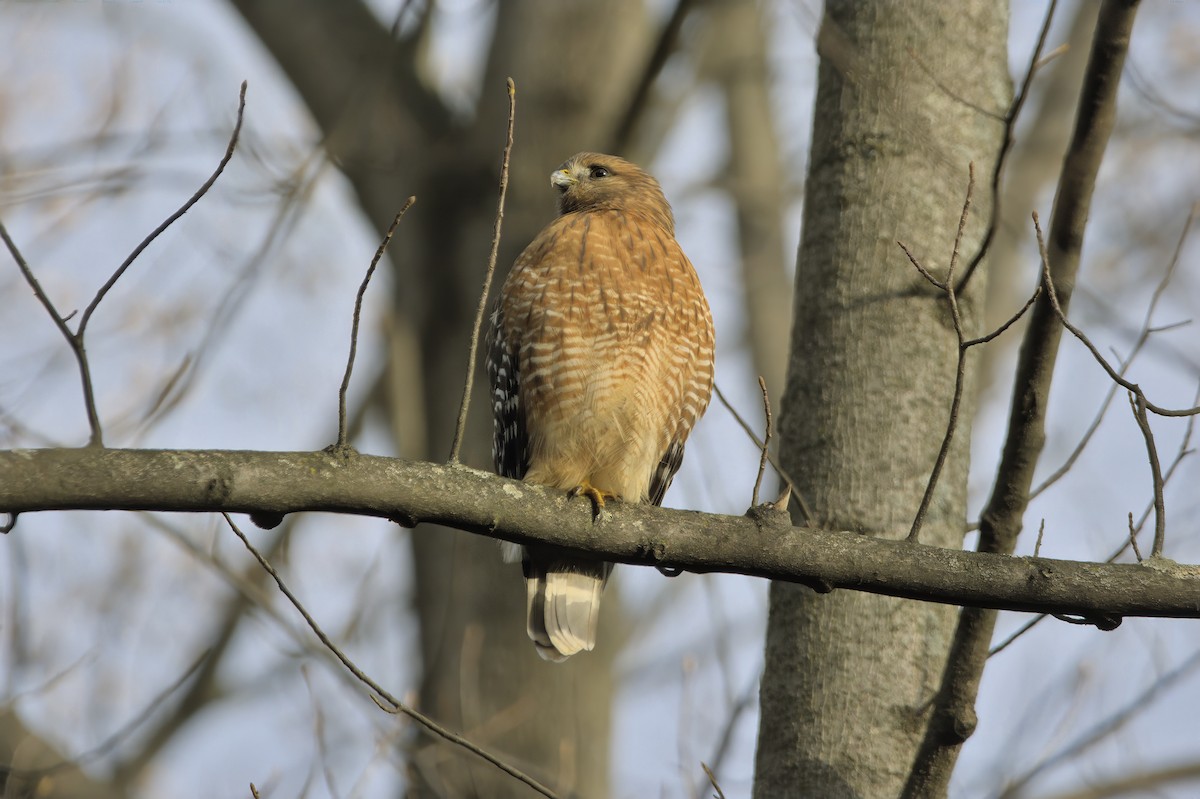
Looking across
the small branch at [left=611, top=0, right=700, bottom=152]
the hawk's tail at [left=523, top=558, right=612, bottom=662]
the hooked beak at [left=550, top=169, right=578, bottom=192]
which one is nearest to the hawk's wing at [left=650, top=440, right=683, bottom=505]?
the hawk's tail at [left=523, top=558, right=612, bottom=662]

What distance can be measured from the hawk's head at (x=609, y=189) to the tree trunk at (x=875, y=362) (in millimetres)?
1060

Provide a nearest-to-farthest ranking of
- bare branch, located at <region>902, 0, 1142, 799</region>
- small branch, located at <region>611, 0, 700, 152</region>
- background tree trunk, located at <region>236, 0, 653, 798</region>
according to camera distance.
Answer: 1. bare branch, located at <region>902, 0, 1142, 799</region>
2. small branch, located at <region>611, 0, 700, 152</region>
3. background tree trunk, located at <region>236, 0, 653, 798</region>

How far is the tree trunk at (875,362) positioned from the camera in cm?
383

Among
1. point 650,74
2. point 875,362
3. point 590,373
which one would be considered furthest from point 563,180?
point 875,362

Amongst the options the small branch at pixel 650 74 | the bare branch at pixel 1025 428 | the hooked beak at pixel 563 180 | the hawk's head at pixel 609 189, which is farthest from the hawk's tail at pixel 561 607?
the small branch at pixel 650 74

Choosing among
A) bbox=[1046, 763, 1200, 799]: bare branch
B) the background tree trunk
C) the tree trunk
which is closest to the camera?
the tree trunk

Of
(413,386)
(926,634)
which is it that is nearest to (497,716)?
(413,386)

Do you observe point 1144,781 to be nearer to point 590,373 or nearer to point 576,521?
point 590,373

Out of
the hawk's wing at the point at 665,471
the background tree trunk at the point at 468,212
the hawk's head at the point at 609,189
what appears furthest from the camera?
the background tree trunk at the point at 468,212

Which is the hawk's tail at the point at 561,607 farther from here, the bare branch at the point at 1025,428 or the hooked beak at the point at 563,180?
the hooked beak at the point at 563,180

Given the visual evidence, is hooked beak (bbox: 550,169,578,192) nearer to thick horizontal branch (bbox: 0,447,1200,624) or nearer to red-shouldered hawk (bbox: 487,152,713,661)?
red-shouldered hawk (bbox: 487,152,713,661)

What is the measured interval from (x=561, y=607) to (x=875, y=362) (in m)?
Answer: 1.61

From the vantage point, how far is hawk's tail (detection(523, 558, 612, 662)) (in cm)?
486

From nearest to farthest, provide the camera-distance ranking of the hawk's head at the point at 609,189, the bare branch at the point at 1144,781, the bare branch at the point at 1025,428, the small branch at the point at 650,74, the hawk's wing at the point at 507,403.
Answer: the bare branch at the point at 1025,428, the hawk's wing at the point at 507,403, the hawk's head at the point at 609,189, the bare branch at the point at 1144,781, the small branch at the point at 650,74
